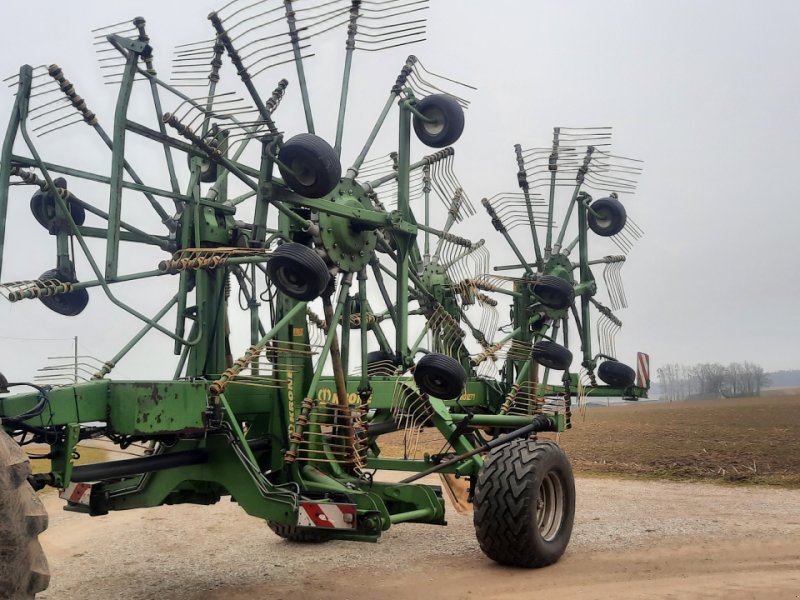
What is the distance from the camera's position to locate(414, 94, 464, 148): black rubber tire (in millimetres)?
8031

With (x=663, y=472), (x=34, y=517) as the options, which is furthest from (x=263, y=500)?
(x=663, y=472)

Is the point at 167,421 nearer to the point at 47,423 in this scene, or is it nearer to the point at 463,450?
the point at 47,423

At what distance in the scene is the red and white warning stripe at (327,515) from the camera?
6.27 m

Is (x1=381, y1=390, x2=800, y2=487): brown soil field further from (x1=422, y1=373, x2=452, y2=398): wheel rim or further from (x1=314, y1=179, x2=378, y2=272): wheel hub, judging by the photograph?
(x1=314, y1=179, x2=378, y2=272): wheel hub

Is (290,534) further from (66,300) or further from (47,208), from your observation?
(47,208)

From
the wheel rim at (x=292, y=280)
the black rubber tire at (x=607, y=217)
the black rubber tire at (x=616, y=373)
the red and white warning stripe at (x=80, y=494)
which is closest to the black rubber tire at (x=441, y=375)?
the wheel rim at (x=292, y=280)

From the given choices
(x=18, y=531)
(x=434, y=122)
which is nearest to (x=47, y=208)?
(x=434, y=122)

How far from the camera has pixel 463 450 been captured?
8852mm

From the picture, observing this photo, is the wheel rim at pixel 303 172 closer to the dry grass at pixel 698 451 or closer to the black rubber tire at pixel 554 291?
the black rubber tire at pixel 554 291

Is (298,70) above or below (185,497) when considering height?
above

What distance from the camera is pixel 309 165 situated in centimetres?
639

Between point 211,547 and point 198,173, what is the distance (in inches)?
173

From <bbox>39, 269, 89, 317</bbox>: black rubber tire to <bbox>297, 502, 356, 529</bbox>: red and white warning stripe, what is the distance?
3206 millimetres

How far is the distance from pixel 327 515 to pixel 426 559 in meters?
2.60
